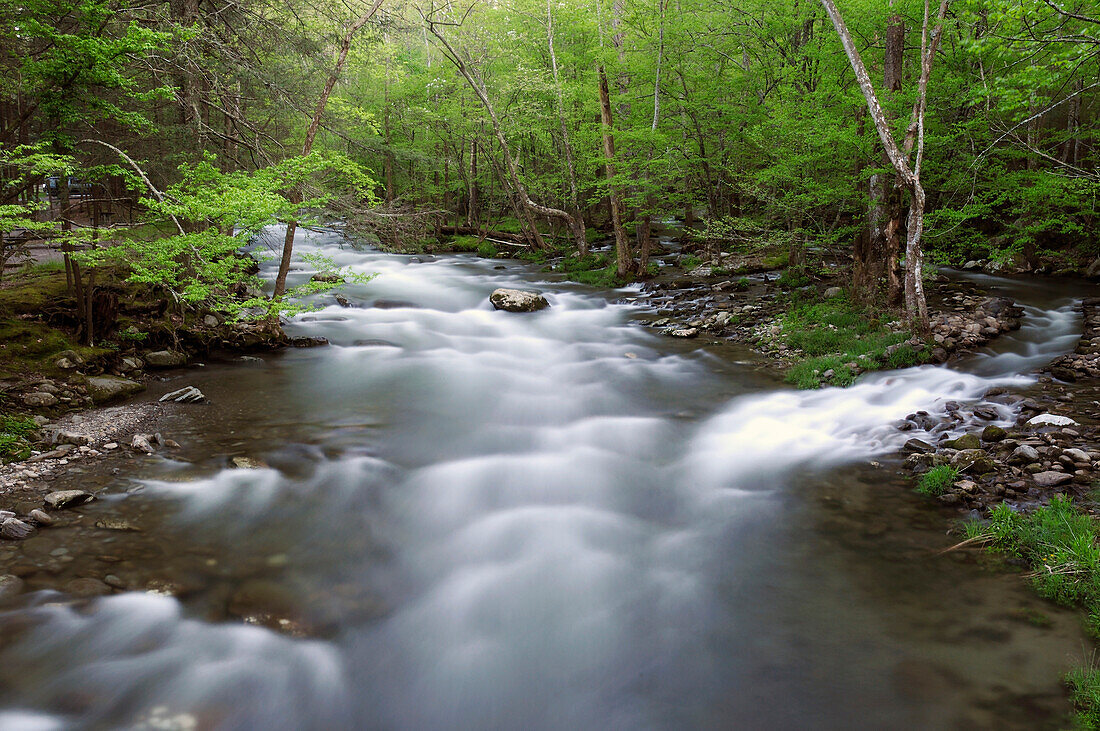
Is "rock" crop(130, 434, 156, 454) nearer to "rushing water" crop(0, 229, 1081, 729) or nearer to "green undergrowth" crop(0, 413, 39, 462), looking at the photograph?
"rushing water" crop(0, 229, 1081, 729)

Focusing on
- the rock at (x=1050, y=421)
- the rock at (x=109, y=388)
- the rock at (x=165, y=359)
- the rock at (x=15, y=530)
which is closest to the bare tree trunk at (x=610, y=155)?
the rock at (x=165, y=359)

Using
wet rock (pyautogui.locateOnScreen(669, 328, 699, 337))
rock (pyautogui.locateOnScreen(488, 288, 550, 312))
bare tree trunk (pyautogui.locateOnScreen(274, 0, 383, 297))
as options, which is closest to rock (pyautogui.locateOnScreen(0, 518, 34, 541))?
bare tree trunk (pyautogui.locateOnScreen(274, 0, 383, 297))

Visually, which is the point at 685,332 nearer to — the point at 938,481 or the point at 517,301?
the point at 517,301

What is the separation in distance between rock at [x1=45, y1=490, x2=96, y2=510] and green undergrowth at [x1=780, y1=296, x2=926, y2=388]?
9.06 meters

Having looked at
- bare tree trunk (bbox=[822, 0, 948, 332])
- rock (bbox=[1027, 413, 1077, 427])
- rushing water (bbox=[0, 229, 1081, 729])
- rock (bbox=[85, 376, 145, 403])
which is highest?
bare tree trunk (bbox=[822, 0, 948, 332])

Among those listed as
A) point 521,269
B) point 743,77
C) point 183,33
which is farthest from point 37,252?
point 743,77

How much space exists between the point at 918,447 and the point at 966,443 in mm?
464

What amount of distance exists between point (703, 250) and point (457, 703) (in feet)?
57.7

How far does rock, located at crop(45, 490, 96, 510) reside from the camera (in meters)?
4.94

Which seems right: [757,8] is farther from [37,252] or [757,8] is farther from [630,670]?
[37,252]

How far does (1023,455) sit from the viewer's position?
533 centimetres

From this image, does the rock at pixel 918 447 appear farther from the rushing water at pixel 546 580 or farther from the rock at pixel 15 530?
the rock at pixel 15 530

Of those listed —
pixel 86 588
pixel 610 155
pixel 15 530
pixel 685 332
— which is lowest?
pixel 86 588

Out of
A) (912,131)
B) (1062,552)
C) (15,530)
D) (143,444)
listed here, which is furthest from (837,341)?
(15,530)
